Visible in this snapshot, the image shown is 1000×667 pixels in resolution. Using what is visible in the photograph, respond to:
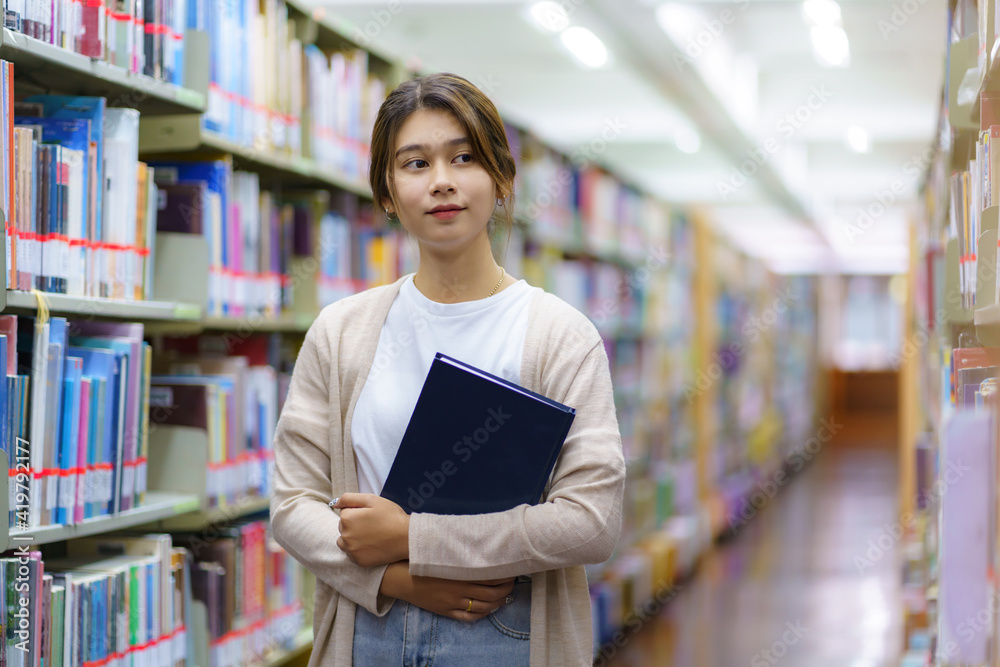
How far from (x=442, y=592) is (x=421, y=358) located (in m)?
0.31

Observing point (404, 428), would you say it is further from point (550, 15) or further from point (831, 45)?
point (831, 45)

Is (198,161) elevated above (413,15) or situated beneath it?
situated beneath

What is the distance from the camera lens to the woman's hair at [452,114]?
131 cm

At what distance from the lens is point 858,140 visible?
8570mm

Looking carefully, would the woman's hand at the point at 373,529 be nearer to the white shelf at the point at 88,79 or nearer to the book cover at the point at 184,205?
the white shelf at the point at 88,79

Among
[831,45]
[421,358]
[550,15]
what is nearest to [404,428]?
[421,358]

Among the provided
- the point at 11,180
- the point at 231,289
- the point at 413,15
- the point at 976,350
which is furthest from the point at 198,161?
the point at 413,15

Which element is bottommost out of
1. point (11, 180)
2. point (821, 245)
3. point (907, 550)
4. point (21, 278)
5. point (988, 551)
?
point (907, 550)

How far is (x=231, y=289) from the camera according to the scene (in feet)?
7.92

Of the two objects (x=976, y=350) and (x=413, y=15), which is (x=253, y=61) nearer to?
(x=976, y=350)

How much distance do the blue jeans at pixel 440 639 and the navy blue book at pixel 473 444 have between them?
144 mm

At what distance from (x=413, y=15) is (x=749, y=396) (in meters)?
4.32

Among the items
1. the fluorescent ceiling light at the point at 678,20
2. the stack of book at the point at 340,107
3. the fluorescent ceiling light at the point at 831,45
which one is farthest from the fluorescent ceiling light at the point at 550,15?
the stack of book at the point at 340,107

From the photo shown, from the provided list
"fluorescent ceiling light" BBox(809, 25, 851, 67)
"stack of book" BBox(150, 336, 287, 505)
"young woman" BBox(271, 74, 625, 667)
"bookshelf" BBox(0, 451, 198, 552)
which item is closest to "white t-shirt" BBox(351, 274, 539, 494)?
"young woman" BBox(271, 74, 625, 667)
